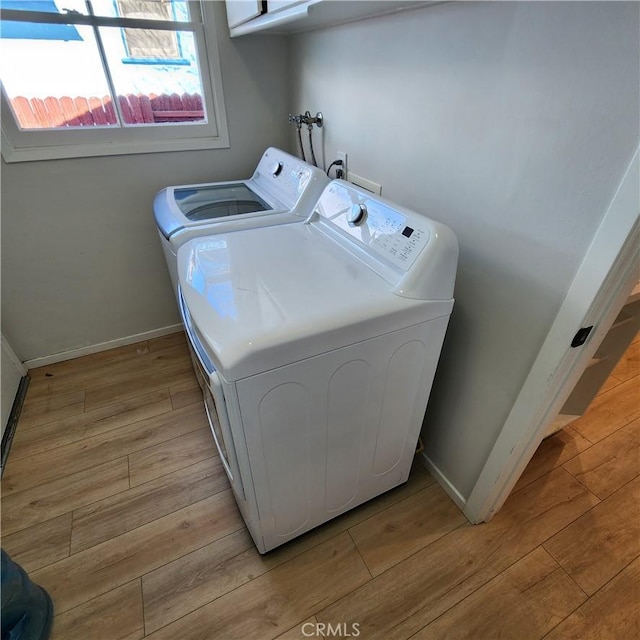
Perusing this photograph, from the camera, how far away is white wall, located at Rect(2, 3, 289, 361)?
5.57ft

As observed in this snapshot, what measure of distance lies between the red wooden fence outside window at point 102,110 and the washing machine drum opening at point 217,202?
396 millimetres

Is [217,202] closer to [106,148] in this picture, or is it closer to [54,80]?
[106,148]

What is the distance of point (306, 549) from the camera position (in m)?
1.28

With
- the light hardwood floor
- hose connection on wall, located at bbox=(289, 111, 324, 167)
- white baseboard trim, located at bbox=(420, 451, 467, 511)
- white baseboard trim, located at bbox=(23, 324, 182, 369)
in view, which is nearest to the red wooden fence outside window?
hose connection on wall, located at bbox=(289, 111, 324, 167)

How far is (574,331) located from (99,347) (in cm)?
232

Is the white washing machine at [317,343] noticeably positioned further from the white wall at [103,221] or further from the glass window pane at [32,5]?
the glass window pane at [32,5]

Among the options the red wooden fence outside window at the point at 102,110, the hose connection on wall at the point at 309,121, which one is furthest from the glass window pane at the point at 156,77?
the hose connection on wall at the point at 309,121

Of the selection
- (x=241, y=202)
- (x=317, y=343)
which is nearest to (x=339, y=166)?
(x=241, y=202)

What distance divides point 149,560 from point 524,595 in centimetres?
126

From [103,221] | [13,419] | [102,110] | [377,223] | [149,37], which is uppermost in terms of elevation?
[149,37]

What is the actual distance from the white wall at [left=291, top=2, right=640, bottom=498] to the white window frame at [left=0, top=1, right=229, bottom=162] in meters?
0.59

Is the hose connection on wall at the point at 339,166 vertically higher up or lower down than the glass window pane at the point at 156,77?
lower down

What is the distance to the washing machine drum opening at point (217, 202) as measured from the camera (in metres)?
1.63

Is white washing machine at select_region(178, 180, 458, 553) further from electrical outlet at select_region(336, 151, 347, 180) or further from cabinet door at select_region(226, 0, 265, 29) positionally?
cabinet door at select_region(226, 0, 265, 29)
